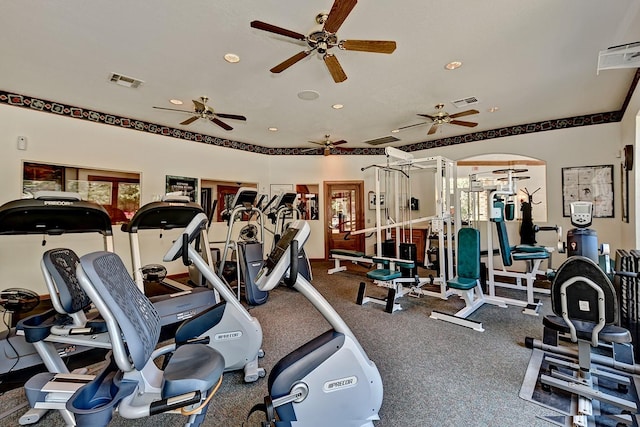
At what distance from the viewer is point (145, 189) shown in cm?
530

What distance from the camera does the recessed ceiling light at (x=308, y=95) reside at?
4032 mm

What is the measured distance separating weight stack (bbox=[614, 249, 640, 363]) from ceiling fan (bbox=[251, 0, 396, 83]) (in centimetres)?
273

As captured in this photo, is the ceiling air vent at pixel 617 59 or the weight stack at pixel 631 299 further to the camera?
the weight stack at pixel 631 299

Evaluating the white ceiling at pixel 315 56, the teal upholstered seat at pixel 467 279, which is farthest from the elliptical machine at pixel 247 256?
the teal upholstered seat at pixel 467 279

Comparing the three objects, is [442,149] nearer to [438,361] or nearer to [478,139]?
[478,139]

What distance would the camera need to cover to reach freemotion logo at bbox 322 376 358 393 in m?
1.54

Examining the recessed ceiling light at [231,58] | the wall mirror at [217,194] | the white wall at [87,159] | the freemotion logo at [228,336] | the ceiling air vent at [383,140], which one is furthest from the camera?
the ceiling air vent at [383,140]

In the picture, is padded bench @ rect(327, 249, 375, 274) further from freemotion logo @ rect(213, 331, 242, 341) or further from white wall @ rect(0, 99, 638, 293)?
freemotion logo @ rect(213, 331, 242, 341)

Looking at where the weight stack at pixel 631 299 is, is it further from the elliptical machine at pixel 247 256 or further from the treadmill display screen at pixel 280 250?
the elliptical machine at pixel 247 256

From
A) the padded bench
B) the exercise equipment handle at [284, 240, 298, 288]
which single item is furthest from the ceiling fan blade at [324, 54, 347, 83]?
the padded bench

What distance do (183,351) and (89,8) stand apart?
280 centimetres

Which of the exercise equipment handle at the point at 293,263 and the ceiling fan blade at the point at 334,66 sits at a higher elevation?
the ceiling fan blade at the point at 334,66

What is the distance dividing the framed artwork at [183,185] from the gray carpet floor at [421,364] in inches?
120

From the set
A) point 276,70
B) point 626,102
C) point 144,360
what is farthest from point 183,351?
point 626,102
